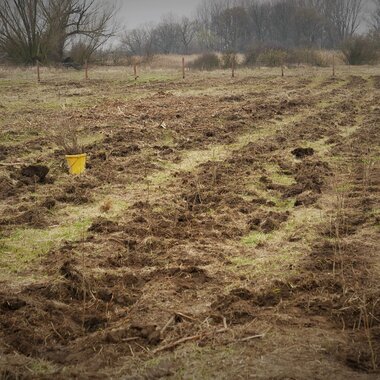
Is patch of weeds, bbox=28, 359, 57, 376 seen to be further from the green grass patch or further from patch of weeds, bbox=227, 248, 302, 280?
patch of weeds, bbox=227, 248, 302, 280

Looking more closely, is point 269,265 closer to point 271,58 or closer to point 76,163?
point 76,163

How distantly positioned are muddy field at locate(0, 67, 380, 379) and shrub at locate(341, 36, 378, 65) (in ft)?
95.2

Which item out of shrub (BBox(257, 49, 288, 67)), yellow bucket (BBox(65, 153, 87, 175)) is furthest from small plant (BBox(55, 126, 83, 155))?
shrub (BBox(257, 49, 288, 67))

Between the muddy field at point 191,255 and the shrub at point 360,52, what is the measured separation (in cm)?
2903

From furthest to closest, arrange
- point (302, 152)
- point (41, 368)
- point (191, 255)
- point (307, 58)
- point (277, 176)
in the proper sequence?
point (307, 58) < point (302, 152) < point (277, 176) < point (191, 255) < point (41, 368)

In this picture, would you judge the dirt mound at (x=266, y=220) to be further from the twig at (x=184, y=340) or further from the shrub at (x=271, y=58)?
the shrub at (x=271, y=58)

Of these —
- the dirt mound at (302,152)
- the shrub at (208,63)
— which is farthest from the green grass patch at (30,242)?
the shrub at (208,63)

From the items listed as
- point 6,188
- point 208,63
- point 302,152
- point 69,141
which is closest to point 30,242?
point 6,188

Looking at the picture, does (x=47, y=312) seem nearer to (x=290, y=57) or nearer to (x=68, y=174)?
(x=68, y=174)

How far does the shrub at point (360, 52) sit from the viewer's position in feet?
124

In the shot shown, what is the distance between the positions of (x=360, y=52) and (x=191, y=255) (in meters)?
36.7

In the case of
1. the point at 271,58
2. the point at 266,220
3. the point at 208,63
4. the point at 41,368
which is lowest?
the point at 41,368

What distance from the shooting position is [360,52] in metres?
37.7

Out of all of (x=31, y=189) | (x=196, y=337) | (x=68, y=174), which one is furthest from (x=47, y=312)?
(x=68, y=174)
